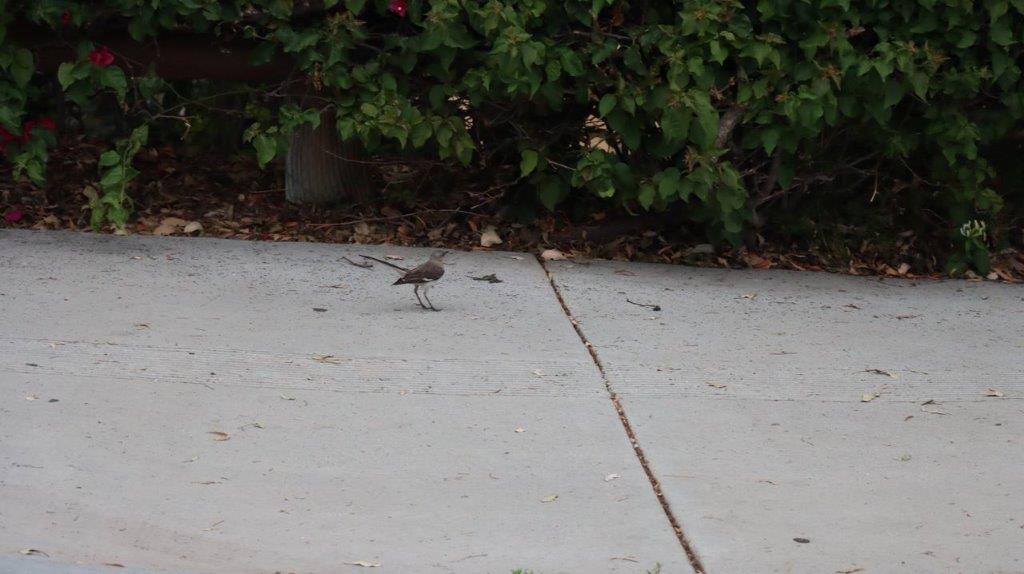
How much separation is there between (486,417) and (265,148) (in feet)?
7.50

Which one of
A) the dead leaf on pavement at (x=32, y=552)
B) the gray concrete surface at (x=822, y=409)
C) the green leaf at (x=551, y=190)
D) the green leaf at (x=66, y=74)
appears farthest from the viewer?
the green leaf at (x=551, y=190)

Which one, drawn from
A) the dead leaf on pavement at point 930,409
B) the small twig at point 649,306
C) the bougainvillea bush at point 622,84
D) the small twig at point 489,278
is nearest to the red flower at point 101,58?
the bougainvillea bush at point 622,84

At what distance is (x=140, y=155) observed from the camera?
7883 mm

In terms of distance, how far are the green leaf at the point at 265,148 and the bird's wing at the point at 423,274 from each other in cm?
103

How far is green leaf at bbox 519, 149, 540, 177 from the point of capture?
6.57 m

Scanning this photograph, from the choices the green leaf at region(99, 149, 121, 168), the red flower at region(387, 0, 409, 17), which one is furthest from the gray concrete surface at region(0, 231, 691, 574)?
the red flower at region(387, 0, 409, 17)

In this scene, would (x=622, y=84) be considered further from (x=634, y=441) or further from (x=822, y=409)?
(x=634, y=441)

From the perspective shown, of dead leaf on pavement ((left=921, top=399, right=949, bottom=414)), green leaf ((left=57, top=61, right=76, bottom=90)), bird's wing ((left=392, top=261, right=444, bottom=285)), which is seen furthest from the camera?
green leaf ((left=57, top=61, right=76, bottom=90))

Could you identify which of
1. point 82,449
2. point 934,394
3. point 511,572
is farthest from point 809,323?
point 82,449

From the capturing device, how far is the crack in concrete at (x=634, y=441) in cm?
394

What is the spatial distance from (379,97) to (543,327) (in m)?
1.49

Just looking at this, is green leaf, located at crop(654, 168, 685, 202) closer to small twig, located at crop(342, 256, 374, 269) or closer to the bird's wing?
the bird's wing

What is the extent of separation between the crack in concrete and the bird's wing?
0.64m

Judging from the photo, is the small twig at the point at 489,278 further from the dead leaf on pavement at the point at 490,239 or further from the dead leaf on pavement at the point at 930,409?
the dead leaf on pavement at the point at 930,409
